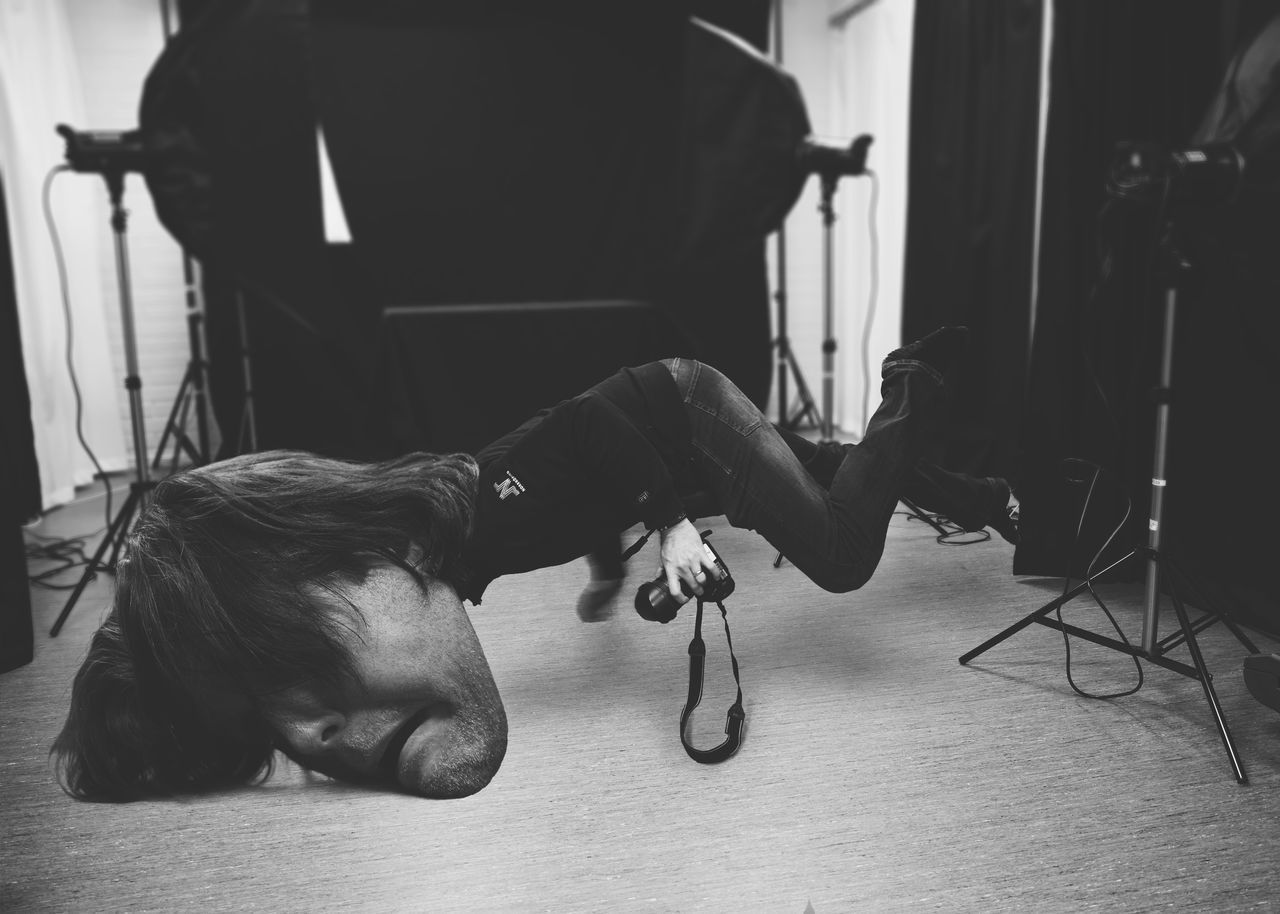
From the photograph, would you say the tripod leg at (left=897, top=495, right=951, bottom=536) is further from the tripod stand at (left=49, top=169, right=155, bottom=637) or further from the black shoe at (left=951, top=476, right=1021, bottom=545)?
the tripod stand at (left=49, top=169, right=155, bottom=637)

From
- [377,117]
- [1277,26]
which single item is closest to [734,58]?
[1277,26]

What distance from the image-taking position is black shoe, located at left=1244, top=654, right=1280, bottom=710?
141 cm

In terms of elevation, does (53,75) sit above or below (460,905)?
above

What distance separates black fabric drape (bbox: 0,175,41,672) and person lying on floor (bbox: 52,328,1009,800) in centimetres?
54

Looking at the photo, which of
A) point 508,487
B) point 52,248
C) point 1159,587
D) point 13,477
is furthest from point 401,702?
point 52,248

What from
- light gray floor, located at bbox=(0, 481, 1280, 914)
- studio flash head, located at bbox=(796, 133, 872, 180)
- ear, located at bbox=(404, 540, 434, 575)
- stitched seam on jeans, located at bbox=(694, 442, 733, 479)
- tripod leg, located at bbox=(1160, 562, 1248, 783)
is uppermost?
studio flash head, located at bbox=(796, 133, 872, 180)

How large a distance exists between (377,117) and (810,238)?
1.91 m

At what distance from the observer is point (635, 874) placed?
44.0 inches

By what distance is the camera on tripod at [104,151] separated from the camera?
2.26m

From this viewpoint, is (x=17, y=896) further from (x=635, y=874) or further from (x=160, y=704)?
(x=635, y=874)

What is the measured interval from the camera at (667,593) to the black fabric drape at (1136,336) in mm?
951

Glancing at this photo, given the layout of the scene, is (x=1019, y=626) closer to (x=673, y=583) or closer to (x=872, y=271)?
(x=673, y=583)

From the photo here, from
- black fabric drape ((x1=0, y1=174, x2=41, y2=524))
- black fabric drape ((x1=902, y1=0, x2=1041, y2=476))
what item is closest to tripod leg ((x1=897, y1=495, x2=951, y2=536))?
black fabric drape ((x1=902, y1=0, x2=1041, y2=476))

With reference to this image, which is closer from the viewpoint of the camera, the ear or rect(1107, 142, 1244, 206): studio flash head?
the ear
